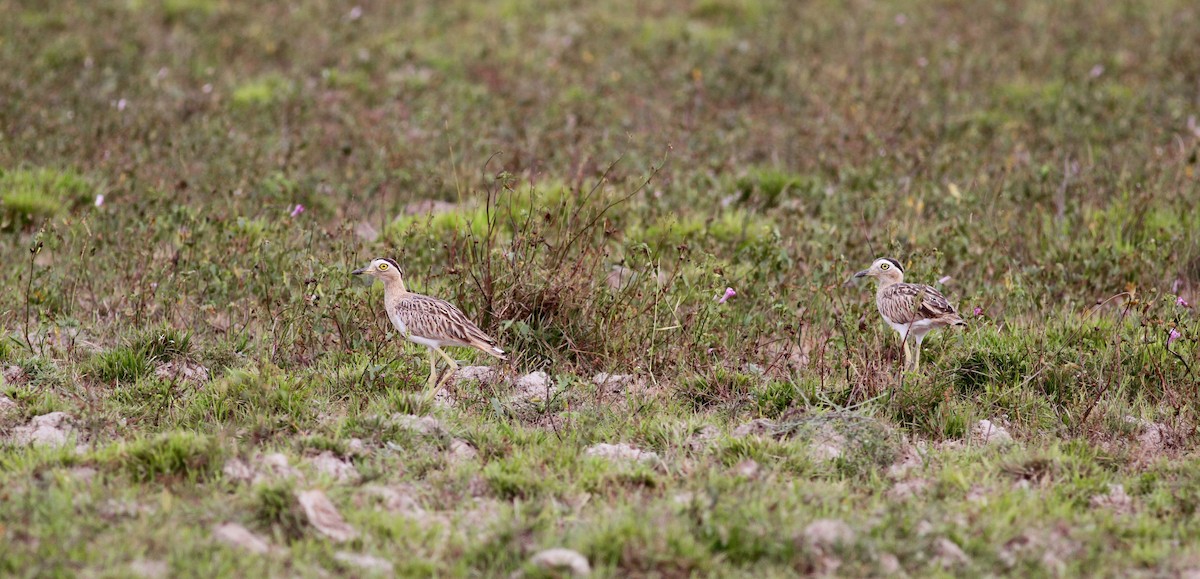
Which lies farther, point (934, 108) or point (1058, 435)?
point (934, 108)

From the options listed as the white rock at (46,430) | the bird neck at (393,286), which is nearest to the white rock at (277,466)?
the white rock at (46,430)

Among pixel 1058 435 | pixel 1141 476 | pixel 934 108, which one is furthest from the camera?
pixel 934 108

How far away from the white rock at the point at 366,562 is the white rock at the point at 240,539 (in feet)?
1.05

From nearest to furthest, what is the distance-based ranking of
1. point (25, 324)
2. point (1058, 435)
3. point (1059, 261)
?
point (1058, 435) < point (25, 324) < point (1059, 261)

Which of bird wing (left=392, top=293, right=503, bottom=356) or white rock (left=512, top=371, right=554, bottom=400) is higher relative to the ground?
bird wing (left=392, top=293, right=503, bottom=356)

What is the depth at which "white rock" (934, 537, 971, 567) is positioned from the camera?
215 inches

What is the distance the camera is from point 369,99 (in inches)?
535

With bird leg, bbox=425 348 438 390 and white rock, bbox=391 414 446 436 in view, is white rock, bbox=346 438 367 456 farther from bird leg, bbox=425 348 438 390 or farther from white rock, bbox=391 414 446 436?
bird leg, bbox=425 348 438 390

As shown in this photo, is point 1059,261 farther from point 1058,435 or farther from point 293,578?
point 293,578

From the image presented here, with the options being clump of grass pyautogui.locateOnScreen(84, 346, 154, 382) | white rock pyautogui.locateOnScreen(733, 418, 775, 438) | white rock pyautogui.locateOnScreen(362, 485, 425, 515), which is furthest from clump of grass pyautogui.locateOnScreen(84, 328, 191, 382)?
white rock pyautogui.locateOnScreen(733, 418, 775, 438)

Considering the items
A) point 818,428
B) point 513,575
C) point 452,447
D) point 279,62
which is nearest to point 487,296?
point 452,447

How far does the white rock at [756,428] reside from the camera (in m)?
6.82

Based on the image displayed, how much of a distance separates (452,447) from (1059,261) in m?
5.03

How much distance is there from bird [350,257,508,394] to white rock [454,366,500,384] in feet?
0.49
